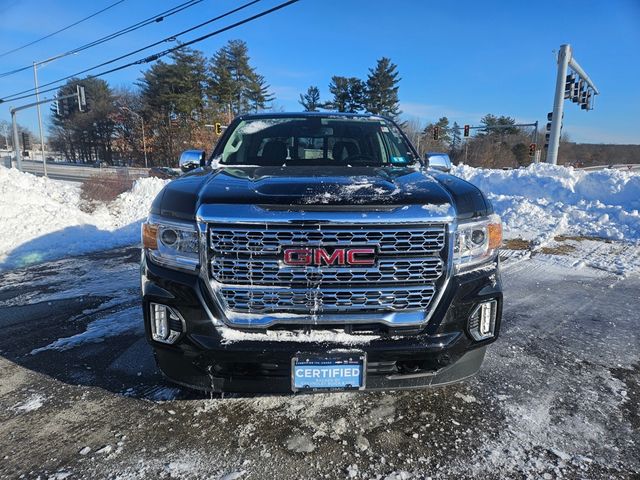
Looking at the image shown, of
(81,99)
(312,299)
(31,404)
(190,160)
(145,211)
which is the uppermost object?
(81,99)

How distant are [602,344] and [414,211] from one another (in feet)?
8.84

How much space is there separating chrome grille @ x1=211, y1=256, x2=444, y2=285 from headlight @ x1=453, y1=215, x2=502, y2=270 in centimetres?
22

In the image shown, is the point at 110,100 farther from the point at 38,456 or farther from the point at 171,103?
the point at 38,456

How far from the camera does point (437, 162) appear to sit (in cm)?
385

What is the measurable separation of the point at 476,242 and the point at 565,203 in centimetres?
1003

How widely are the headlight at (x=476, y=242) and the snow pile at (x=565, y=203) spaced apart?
6263 mm

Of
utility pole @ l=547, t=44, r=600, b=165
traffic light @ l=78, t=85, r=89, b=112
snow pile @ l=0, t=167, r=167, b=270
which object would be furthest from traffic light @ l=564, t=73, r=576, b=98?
traffic light @ l=78, t=85, r=89, b=112

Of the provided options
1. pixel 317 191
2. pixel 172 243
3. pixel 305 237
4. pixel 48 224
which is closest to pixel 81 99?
pixel 48 224

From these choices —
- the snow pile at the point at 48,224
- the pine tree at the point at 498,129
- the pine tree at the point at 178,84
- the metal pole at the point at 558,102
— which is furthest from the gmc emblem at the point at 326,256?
the pine tree at the point at 498,129

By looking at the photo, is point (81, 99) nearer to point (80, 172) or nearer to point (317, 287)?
point (80, 172)

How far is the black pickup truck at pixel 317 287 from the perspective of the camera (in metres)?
2.13

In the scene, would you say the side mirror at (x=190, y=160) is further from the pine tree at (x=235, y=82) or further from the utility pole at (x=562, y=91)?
the pine tree at (x=235, y=82)

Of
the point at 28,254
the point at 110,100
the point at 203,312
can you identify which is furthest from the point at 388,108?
the point at 203,312

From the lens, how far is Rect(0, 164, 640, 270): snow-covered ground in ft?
25.5
